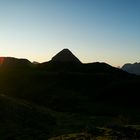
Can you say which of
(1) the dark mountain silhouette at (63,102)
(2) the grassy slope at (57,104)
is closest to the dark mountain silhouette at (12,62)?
(1) the dark mountain silhouette at (63,102)

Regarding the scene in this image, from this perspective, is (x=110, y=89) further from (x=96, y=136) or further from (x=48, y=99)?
(x=96, y=136)

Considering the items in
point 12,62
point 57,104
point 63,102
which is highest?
point 12,62

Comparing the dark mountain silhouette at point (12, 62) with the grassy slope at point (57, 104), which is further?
the dark mountain silhouette at point (12, 62)

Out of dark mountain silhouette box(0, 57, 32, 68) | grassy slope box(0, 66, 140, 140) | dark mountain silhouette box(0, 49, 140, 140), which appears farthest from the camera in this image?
dark mountain silhouette box(0, 57, 32, 68)

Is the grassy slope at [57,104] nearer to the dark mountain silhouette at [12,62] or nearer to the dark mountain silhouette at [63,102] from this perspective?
the dark mountain silhouette at [63,102]

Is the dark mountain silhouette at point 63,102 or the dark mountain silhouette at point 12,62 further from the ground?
the dark mountain silhouette at point 12,62

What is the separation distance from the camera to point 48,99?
87.7 metres

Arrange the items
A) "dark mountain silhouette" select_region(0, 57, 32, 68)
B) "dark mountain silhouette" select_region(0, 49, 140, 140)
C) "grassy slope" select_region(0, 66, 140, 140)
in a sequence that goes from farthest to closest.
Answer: "dark mountain silhouette" select_region(0, 57, 32, 68), "grassy slope" select_region(0, 66, 140, 140), "dark mountain silhouette" select_region(0, 49, 140, 140)

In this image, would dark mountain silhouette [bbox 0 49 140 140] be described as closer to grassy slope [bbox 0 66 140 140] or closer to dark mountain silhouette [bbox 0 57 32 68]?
grassy slope [bbox 0 66 140 140]

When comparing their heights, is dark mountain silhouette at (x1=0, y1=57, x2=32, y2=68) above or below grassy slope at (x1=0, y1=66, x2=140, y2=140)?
above

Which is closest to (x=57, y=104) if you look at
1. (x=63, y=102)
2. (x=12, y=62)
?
(x=63, y=102)

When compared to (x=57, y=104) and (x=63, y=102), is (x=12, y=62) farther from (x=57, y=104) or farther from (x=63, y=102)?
(x=57, y=104)

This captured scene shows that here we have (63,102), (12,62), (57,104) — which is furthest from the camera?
(12,62)

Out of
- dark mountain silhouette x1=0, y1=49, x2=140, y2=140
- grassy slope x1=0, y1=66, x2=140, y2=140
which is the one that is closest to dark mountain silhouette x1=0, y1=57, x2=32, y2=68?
dark mountain silhouette x1=0, y1=49, x2=140, y2=140
